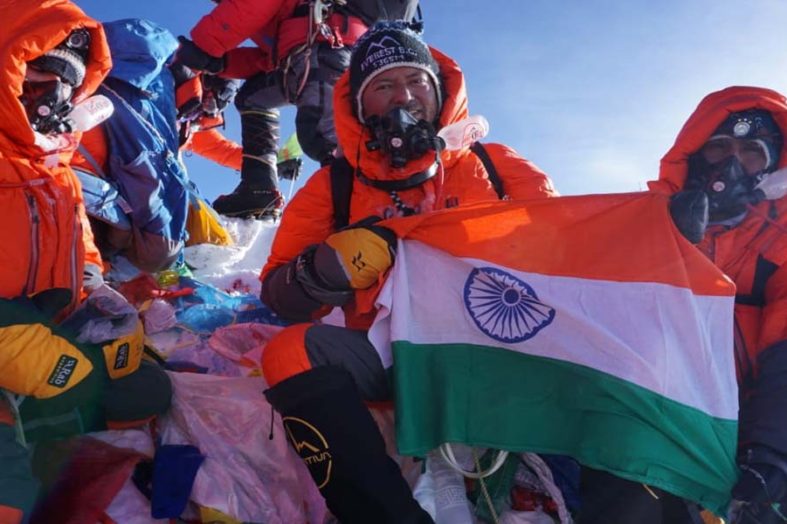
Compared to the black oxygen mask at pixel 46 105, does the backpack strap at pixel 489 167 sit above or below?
above

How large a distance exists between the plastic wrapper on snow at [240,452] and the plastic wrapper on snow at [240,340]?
20cm

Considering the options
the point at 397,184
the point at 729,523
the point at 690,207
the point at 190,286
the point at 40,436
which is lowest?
the point at 40,436

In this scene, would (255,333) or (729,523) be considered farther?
(255,333)

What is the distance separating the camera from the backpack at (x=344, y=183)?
2.95 meters

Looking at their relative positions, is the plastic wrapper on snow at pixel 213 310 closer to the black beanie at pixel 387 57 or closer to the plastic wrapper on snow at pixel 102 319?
the plastic wrapper on snow at pixel 102 319

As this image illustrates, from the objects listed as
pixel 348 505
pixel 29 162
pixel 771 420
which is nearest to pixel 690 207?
pixel 771 420

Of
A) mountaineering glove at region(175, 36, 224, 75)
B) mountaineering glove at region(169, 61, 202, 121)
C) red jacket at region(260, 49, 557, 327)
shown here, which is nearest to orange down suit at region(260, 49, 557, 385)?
red jacket at region(260, 49, 557, 327)

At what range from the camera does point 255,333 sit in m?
3.10

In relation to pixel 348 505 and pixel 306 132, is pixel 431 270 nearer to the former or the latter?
pixel 348 505

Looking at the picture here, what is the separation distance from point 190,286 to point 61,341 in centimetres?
181

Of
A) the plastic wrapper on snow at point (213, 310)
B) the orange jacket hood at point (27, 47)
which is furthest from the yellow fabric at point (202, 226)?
the orange jacket hood at point (27, 47)

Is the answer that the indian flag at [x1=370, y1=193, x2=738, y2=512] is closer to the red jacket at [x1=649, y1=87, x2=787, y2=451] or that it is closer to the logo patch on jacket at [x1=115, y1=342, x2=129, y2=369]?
the red jacket at [x1=649, y1=87, x2=787, y2=451]

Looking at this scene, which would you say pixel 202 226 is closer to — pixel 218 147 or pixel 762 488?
pixel 218 147

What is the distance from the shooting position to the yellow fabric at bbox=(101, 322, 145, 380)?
2449 mm
